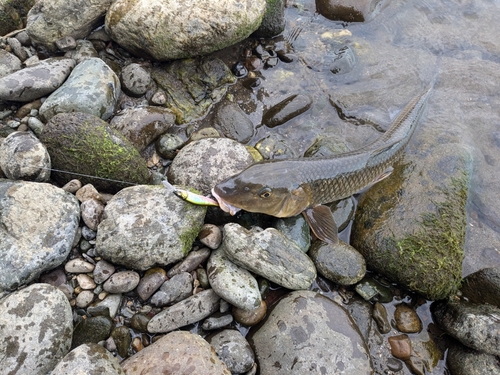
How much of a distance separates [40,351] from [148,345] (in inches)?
38.5

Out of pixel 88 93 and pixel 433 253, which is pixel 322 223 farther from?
pixel 88 93

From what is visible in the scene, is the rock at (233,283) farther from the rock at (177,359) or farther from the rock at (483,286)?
the rock at (483,286)

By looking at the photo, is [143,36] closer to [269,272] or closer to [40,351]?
[269,272]

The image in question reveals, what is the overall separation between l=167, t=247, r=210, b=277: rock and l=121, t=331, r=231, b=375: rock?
2.56 ft

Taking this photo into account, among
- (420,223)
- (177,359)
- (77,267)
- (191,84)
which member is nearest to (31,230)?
(77,267)

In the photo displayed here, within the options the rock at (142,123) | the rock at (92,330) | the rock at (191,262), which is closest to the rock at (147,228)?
the rock at (191,262)

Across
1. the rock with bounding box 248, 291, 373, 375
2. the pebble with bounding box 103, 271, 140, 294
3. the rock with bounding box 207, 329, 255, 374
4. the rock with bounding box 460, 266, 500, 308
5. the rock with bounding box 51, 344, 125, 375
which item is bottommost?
the rock with bounding box 460, 266, 500, 308

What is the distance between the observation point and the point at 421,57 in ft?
25.3

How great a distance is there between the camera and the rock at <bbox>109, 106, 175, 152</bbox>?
5430mm

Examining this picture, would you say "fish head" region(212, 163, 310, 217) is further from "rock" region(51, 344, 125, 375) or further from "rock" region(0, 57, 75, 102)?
"rock" region(0, 57, 75, 102)

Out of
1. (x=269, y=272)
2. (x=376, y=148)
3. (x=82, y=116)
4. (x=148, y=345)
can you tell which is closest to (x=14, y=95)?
(x=82, y=116)

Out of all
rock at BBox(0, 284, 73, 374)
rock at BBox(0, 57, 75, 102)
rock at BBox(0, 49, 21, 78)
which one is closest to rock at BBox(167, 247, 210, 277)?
rock at BBox(0, 284, 73, 374)

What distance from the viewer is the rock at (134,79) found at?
19.7ft

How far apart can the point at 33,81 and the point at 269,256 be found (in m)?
4.09
